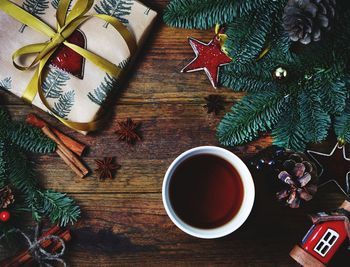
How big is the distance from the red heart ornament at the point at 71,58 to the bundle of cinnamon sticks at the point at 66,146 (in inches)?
5.1

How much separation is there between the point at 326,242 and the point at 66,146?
0.58 meters

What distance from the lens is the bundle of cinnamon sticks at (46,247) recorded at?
1.04 meters

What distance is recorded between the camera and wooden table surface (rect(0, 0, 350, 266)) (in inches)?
42.5

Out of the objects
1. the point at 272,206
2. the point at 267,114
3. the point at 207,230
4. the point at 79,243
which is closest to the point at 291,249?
the point at 272,206

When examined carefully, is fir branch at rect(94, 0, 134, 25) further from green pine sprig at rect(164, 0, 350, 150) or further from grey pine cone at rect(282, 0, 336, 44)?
grey pine cone at rect(282, 0, 336, 44)

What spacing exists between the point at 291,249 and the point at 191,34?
20.6 inches

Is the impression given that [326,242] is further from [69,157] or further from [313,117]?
[69,157]

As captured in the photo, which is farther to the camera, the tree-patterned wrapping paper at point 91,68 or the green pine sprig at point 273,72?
the tree-patterned wrapping paper at point 91,68

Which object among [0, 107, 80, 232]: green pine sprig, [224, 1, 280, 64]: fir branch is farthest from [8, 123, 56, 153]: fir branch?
[224, 1, 280, 64]: fir branch

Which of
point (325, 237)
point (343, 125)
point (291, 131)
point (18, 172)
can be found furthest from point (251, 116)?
point (18, 172)

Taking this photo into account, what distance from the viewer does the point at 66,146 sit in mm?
1068

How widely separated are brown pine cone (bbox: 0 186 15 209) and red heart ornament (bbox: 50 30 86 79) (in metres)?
0.29

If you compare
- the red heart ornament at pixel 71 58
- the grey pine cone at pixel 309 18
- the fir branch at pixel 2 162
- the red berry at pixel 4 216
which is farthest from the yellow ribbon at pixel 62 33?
the grey pine cone at pixel 309 18

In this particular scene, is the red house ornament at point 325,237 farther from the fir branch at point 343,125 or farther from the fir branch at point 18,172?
the fir branch at point 18,172
